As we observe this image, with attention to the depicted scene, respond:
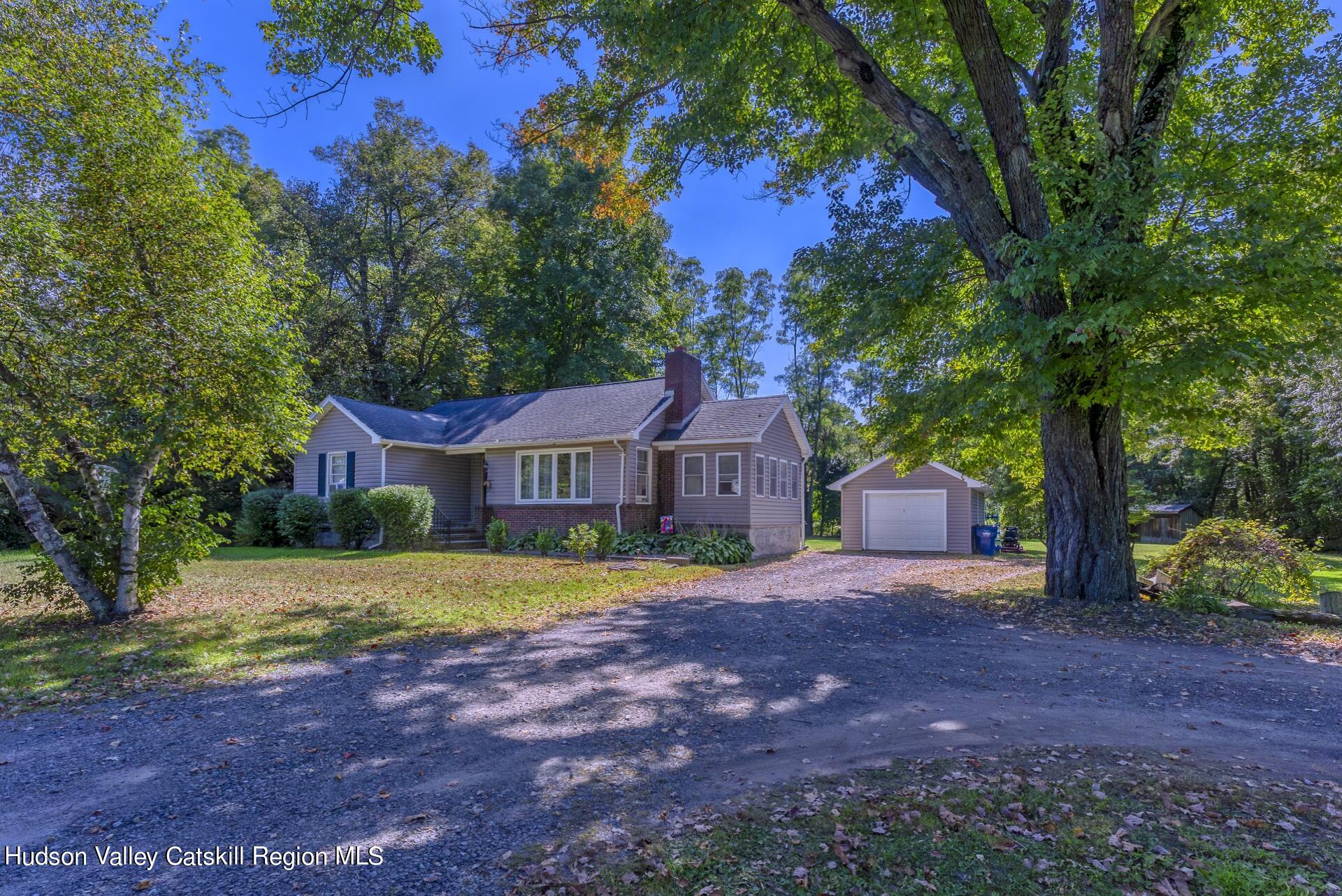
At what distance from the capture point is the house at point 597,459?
18.5 m

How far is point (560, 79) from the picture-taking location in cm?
1131

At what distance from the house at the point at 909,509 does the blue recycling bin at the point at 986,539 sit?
327 mm

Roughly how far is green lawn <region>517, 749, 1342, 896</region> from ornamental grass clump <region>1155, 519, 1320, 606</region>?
7660mm

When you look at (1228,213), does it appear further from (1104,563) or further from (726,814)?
(726,814)

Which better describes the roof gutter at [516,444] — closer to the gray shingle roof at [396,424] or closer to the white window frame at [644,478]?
the gray shingle roof at [396,424]

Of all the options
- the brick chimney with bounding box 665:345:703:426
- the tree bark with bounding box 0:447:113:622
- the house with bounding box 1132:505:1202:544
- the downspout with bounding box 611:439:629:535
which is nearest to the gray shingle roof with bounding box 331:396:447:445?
the downspout with bounding box 611:439:629:535

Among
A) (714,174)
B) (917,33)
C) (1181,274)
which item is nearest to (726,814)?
(1181,274)

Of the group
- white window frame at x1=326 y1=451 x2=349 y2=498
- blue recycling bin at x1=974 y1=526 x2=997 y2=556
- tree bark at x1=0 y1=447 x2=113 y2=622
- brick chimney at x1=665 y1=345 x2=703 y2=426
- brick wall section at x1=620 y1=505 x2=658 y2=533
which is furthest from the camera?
blue recycling bin at x1=974 y1=526 x2=997 y2=556

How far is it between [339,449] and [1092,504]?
65.2ft

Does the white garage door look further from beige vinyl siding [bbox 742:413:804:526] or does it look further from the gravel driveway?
the gravel driveway

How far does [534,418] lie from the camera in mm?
21031

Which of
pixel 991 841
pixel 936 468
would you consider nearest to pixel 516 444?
pixel 936 468

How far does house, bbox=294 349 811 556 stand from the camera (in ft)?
60.6

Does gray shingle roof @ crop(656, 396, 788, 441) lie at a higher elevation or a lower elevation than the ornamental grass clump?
higher
